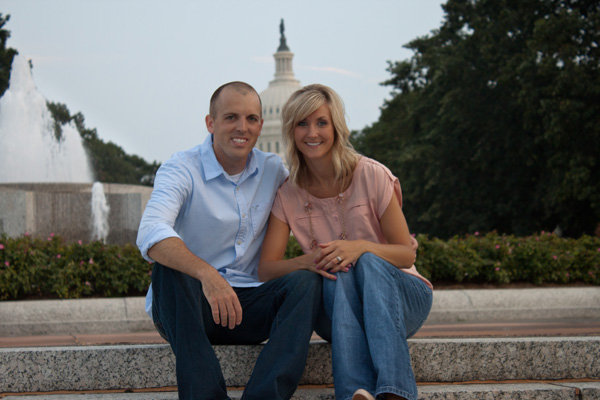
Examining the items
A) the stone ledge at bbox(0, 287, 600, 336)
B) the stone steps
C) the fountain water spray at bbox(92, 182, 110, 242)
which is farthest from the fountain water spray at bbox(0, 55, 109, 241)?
the stone steps

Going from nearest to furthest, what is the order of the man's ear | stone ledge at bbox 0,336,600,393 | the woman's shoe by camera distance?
the woman's shoe < stone ledge at bbox 0,336,600,393 < the man's ear

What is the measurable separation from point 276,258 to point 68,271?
15.5 feet

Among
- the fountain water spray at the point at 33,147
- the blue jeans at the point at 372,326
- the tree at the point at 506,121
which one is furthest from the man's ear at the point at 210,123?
the tree at the point at 506,121

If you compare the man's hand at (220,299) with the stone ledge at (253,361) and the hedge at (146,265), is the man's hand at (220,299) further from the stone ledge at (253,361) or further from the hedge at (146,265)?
the hedge at (146,265)

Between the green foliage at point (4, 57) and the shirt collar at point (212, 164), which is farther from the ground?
the green foliage at point (4, 57)

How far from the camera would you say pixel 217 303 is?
295cm

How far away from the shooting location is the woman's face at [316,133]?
11.1 ft

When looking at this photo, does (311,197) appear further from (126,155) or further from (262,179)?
(126,155)

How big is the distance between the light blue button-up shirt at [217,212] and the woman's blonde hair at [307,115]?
0.74ft

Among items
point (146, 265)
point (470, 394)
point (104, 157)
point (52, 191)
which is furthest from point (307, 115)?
point (104, 157)

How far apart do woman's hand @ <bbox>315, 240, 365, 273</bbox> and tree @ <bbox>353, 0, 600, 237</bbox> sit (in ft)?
52.3

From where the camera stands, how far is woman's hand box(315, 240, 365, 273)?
308cm

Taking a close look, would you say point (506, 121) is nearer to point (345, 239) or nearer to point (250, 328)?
point (345, 239)

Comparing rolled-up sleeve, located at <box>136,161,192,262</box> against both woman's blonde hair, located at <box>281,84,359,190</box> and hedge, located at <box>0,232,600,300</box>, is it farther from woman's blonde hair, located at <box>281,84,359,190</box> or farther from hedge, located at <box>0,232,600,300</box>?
hedge, located at <box>0,232,600,300</box>
